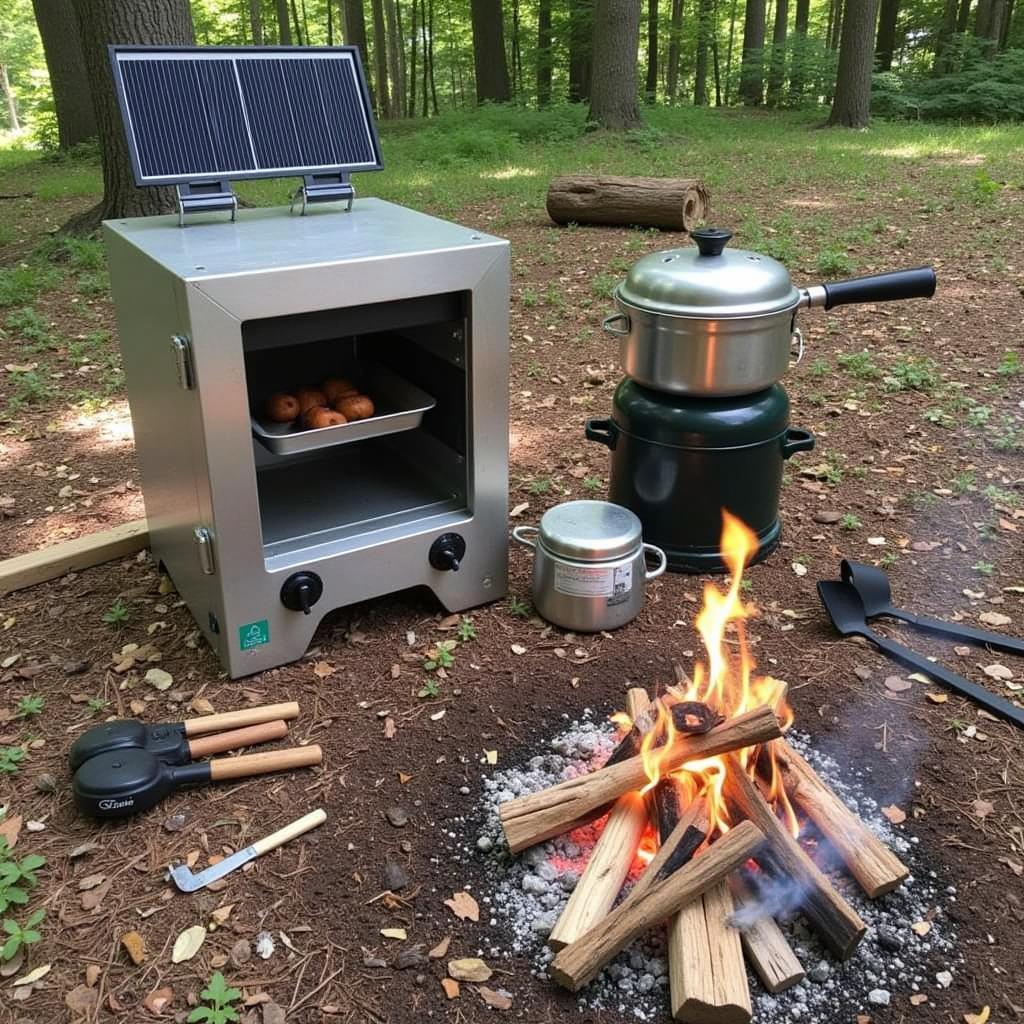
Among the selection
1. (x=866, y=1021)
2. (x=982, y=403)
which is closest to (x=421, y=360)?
(x=866, y=1021)

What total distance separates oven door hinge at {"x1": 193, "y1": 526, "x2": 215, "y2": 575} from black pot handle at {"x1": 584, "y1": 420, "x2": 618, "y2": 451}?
127cm

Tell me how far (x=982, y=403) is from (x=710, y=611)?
7.35 ft

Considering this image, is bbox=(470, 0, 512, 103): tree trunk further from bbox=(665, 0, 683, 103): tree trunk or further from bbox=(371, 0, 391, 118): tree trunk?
bbox=(665, 0, 683, 103): tree trunk

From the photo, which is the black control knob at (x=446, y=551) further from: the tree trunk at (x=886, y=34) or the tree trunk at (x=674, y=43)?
the tree trunk at (x=674, y=43)

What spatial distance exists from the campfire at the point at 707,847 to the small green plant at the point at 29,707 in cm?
132

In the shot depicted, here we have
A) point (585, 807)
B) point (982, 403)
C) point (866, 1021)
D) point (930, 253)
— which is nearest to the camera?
point (866, 1021)

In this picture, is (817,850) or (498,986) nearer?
(498,986)

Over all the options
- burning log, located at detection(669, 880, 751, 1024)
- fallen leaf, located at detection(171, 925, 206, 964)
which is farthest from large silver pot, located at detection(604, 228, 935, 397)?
fallen leaf, located at detection(171, 925, 206, 964)

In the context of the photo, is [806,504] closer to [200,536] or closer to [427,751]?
[427,751]

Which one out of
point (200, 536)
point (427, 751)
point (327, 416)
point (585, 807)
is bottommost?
point (427, 751)

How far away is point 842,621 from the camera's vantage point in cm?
276

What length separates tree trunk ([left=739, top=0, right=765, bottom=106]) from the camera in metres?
18.3

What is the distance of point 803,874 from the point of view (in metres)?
1.77

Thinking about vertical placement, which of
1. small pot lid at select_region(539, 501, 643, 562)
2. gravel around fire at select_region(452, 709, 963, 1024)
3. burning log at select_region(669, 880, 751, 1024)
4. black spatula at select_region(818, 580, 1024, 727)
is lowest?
gravel around fire at select_region(452, 709, 963, 1024)
